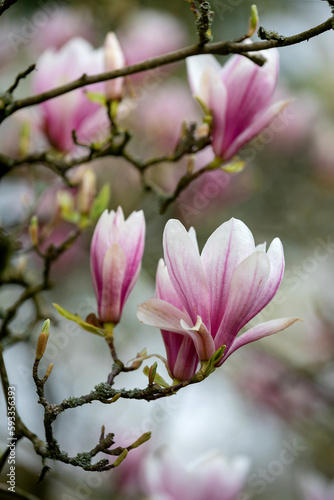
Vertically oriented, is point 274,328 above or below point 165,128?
above

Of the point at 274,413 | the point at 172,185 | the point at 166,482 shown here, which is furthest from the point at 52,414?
the point at 274,413

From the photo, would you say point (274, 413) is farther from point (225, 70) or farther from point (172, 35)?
point (225, 70)

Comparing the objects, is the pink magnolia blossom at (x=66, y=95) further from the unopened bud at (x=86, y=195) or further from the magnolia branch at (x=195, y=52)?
the magnolia branch at (x=195, y=52)

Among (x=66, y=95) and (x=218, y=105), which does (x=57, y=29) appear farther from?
(x=218, y=105)

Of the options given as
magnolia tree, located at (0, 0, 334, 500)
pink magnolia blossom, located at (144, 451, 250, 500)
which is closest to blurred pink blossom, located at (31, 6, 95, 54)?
magnolia tree, located at (0, 0, 334, 500)

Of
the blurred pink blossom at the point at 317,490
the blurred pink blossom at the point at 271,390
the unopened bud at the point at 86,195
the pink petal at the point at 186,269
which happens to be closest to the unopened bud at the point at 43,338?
the pink petal at the point at 186,269

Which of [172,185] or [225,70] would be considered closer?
[225,70]
